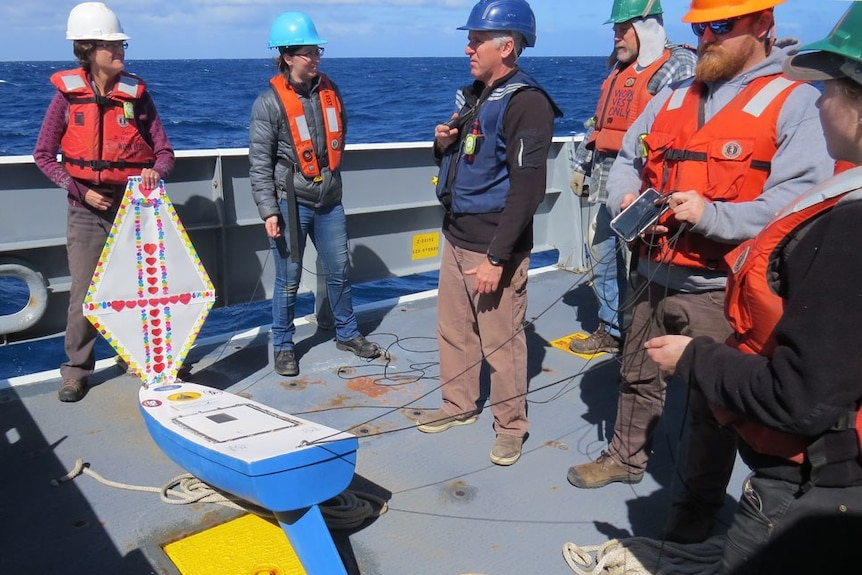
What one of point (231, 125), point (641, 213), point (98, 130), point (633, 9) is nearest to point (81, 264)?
point (98, 130)

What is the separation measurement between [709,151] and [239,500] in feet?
7.49

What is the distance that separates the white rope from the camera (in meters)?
2.82

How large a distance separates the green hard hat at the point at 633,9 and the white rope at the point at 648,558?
3.00m

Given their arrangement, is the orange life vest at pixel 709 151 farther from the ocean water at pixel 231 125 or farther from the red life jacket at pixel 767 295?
the ocean water at pixel 231 125

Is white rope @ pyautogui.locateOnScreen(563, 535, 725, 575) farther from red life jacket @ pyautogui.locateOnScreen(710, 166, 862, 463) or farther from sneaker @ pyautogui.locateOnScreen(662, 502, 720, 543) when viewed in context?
red life jacket @ pyautogui.locateOnScreen(710, 166, 862, 463)

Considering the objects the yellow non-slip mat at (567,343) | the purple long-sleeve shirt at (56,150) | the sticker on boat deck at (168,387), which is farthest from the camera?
the yellow non-slip mat at (567,343)

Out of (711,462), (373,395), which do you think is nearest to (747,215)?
(711,462)

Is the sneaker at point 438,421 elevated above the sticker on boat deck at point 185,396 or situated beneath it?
situated beneath

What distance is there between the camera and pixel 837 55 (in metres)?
1.64

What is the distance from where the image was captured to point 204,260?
215 inches

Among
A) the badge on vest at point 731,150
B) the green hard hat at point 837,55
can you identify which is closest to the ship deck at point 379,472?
the badge on vest at point 731,150

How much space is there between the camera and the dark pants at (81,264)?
4.24m

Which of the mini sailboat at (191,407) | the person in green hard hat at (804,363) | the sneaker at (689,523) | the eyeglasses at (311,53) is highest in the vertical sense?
the eyeglasses at (311,53)

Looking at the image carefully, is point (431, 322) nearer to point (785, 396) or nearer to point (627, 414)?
point (627, 414)
